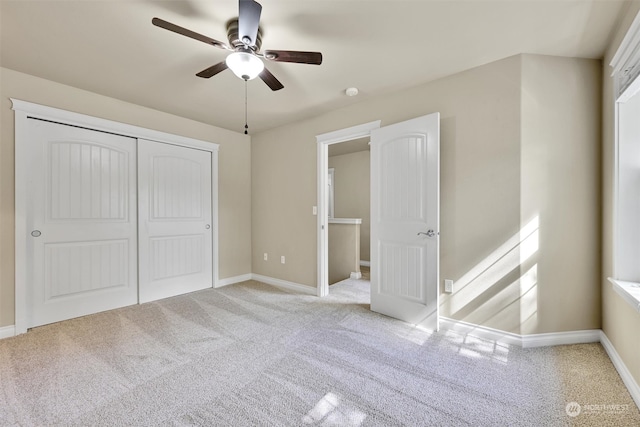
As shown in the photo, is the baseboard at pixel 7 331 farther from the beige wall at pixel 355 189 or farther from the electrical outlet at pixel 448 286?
the beige wall at pixel 355 189

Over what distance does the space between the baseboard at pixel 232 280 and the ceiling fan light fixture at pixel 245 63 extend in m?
3.10

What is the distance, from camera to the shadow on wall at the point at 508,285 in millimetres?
2225

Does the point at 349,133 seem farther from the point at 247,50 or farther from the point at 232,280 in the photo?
the point at 232,280

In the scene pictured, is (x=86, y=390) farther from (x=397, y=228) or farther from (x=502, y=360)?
(x=502, y=360)

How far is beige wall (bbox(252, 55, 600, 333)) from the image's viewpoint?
2211mm

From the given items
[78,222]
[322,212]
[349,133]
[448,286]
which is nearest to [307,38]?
[349,133]

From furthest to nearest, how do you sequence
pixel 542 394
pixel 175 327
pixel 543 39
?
pixel 175 327 < pixel 543 39 < pixel 542 394

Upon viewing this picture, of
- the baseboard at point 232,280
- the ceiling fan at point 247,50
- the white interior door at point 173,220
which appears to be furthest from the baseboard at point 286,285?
the ceiling fan at point 247,50

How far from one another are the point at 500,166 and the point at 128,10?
296cm

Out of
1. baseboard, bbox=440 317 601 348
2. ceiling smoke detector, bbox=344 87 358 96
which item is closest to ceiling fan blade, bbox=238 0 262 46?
ceiling smoke detector, bbox=344 87 358 96

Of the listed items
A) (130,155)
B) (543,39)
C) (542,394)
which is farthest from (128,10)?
(542,394)

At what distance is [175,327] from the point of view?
8.63 ft

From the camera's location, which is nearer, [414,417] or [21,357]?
[414,417]

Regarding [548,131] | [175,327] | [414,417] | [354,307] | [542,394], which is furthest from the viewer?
[354,307]
